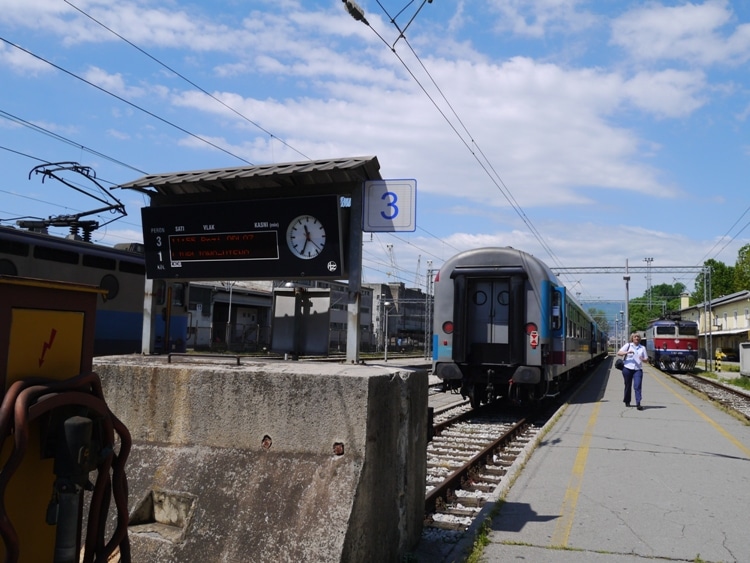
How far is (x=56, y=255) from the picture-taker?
50.2 ft

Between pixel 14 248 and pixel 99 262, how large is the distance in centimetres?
282

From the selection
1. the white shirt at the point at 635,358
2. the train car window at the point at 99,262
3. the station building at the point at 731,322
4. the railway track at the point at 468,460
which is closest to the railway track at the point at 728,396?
the white shirt at the point at 635,358

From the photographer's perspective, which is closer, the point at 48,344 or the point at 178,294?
the point at 48,344

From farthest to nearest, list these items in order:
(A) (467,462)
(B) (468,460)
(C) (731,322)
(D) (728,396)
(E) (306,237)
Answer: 1. (C) (731,322)
2. (D) (728,396)
3. (B) (468,460)
4. (A) (467,462)
5. (E) (306,237)

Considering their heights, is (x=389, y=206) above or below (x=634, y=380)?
above

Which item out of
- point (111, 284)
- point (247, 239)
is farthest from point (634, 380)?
point (111, 284)

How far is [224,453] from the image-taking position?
3.99 meters

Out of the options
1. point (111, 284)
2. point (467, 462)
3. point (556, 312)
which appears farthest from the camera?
point (111, 284)

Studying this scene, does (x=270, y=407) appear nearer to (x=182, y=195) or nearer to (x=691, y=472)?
(x=182, y=195)

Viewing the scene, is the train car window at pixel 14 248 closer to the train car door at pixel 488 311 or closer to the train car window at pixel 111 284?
the train car window at pixel 111 284

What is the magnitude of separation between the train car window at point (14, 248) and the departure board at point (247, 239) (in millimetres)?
8799

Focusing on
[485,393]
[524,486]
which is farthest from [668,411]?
[524,486]

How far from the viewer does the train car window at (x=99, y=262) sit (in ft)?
53.7

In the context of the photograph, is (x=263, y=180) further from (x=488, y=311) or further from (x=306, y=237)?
(x=488, y=311)
